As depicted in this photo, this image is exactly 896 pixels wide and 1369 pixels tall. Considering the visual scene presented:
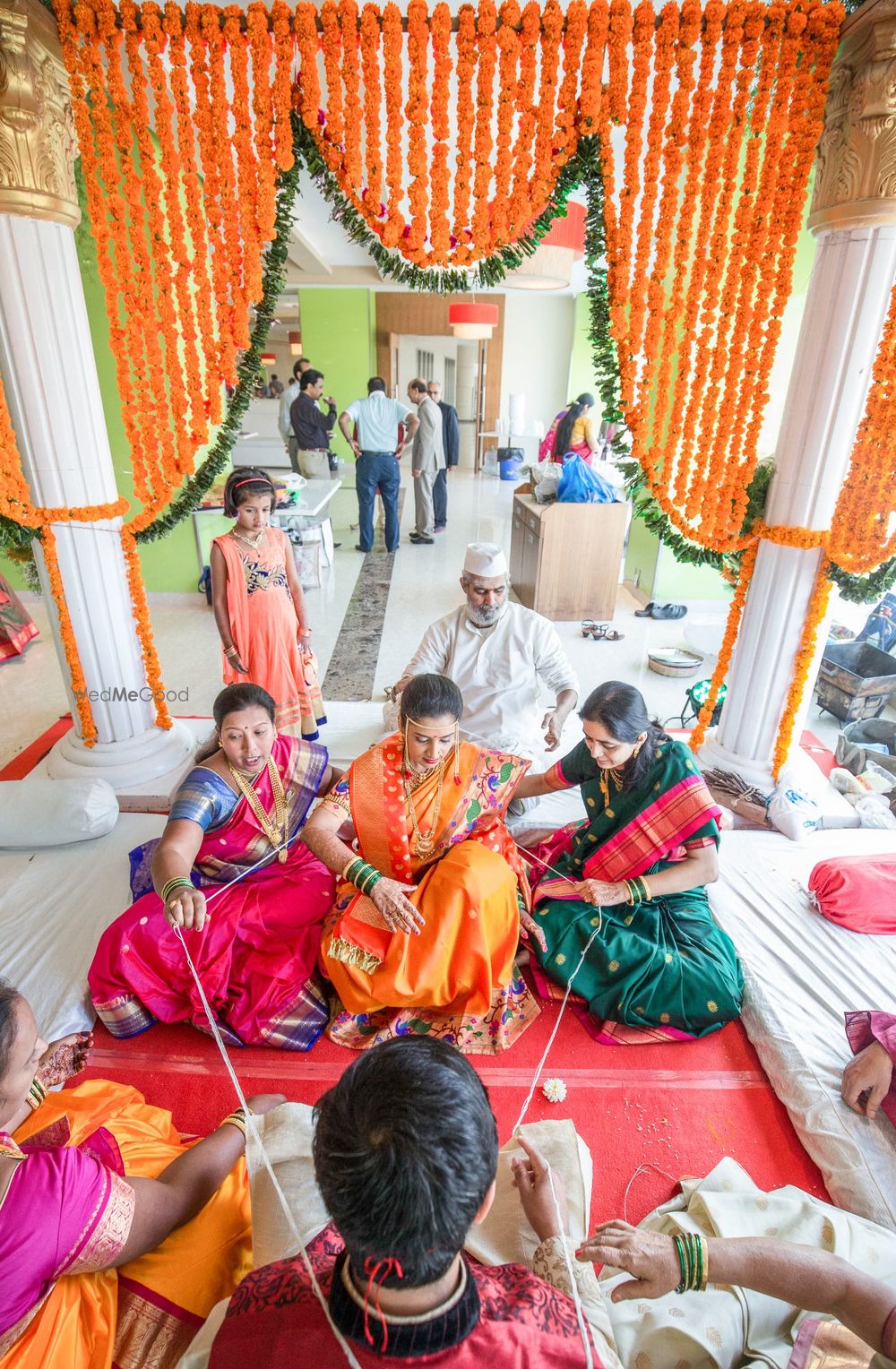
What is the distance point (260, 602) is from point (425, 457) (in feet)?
17.7

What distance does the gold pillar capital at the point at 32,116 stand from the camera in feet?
9.05

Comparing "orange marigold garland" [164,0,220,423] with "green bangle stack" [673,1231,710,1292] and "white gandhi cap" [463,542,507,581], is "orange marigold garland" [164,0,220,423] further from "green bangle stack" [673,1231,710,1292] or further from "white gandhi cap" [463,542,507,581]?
"green bangle stack" [673,1231,710,1292]

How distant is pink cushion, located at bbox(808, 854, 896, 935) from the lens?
2748 millimetres

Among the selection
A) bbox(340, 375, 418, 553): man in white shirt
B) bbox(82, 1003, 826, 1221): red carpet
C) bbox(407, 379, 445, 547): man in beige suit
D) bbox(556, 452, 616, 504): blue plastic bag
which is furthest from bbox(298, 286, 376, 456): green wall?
bbox(82, 1003, 826, 1221): red carpet

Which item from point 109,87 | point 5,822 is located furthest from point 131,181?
point 5,822

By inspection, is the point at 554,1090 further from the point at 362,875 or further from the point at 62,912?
the point at 62,912

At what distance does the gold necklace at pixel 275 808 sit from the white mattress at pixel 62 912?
2.47 ft

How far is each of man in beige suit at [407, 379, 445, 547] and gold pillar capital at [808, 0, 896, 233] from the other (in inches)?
226

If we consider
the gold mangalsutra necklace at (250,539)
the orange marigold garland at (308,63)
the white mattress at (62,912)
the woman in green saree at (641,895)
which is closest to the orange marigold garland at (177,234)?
the gold mangalsutra necklace at (250,539)

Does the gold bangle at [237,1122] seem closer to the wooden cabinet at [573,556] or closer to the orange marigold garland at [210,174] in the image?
the orange marigold garland at [210,174]

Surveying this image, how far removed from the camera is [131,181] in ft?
10.1

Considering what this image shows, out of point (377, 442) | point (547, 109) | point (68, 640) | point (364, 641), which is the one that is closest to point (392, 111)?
point (547, 109)

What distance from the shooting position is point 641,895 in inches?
95.1

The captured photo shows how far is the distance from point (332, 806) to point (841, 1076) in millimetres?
1677
